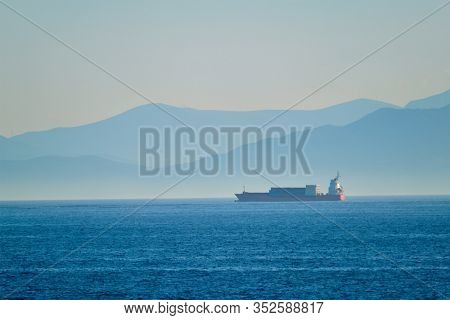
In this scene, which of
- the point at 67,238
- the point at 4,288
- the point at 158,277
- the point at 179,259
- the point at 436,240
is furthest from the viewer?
the point at 67,238

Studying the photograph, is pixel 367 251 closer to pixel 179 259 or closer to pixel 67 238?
pixel 179 259

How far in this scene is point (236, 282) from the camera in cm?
4622

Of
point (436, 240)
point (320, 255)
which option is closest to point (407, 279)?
point (320, 255)

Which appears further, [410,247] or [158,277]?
[410,247]

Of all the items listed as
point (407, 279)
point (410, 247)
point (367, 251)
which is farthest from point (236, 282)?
point (410, 247)

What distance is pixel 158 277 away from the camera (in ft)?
160

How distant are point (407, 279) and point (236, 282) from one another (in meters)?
9.58

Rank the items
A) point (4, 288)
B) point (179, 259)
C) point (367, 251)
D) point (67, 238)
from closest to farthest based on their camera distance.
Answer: point (4, 288), point (179, 259), point (367, 251), point (67, 238)

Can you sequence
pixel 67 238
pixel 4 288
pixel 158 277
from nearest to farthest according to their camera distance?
pixel 4 288
pixel 158 277
pixel 67 238

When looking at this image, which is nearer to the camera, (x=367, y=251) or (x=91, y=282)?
(x=91, y=282)

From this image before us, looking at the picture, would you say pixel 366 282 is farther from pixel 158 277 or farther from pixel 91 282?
pixel 91 282
